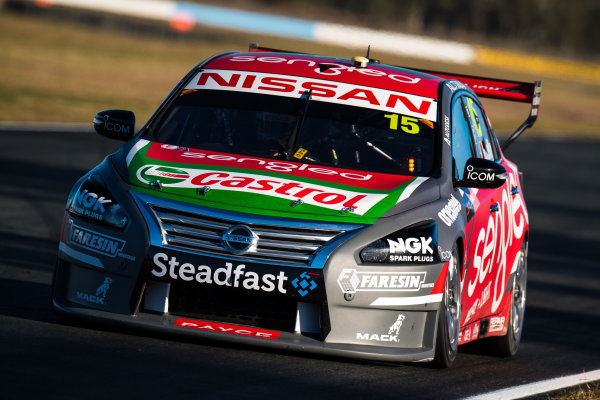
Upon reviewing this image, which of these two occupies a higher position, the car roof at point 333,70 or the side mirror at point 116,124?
the car roof at point 333,70

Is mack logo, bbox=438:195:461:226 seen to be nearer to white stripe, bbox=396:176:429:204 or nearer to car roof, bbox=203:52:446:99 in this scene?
white stripe, bbox=396:176:429:204

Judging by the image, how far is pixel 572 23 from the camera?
436 ft

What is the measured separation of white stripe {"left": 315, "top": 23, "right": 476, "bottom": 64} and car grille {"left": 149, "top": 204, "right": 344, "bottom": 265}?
40.8 metres

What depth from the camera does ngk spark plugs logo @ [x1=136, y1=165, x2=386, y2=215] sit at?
6.39 metres

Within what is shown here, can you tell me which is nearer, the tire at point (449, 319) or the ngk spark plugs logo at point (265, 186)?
the ngk spark plugs logo at point (265, 186)

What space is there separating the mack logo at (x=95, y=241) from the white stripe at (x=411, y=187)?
147 cm

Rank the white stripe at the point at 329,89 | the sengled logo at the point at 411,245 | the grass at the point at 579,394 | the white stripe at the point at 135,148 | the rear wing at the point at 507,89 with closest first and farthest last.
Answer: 1. the sengled logo at the point at 411,245
2. the grass at the point at 579,394
3. the white stripe at the point at 135,148
4. the white stripe at the point at 329,89
5. the rear wing at the point at 507,89

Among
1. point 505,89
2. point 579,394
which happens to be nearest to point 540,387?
point 579,394

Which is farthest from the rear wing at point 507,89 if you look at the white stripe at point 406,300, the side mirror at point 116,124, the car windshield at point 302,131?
the white stripe at point 406,300

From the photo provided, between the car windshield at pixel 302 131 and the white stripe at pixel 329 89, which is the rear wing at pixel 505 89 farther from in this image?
the car windshield at pixel 302 131

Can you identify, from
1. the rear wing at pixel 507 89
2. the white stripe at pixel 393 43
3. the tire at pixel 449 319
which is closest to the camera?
the tire at pixel 449 319

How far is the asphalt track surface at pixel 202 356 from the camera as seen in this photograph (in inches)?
222

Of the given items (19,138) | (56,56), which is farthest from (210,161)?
(56,56)

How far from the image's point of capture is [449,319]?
22.0ft
